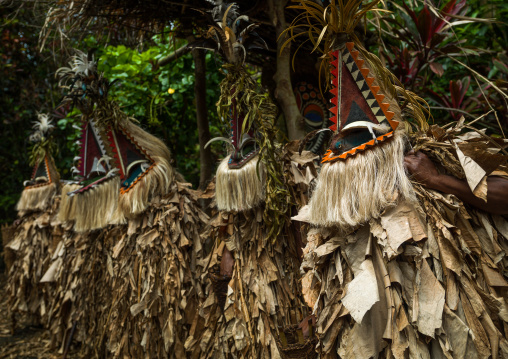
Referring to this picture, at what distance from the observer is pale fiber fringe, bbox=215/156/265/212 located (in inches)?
84.1

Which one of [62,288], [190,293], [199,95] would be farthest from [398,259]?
[62,288]

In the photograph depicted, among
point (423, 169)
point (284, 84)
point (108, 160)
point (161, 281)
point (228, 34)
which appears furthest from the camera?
point (108, 160)

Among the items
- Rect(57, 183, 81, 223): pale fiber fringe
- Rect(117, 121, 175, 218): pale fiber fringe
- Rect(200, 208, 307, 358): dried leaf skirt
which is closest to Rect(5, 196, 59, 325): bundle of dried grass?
Rect(57, 183, 81, 223): pale fiber fringe

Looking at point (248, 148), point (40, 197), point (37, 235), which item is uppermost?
point (40, 197)

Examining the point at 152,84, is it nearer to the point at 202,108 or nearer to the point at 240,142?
the point at 202,108

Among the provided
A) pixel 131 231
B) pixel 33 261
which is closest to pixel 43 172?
pixel 33 261

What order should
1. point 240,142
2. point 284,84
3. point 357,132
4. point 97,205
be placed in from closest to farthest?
point 357,132, point 240,142, point 284,84, point 97,205

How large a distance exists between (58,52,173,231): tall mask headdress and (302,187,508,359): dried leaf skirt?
182cm

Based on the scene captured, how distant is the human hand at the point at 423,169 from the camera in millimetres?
1450

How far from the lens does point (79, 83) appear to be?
10.7ft

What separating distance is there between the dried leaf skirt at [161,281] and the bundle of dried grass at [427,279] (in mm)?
1404

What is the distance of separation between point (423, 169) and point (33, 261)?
15.7ft

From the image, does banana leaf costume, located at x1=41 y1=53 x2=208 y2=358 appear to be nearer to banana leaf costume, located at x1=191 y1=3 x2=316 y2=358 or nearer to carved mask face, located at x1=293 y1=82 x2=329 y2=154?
banana leaf costume, located at x1=191 y1=3 x2=316 y2=358

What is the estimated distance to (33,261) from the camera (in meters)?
4.81
